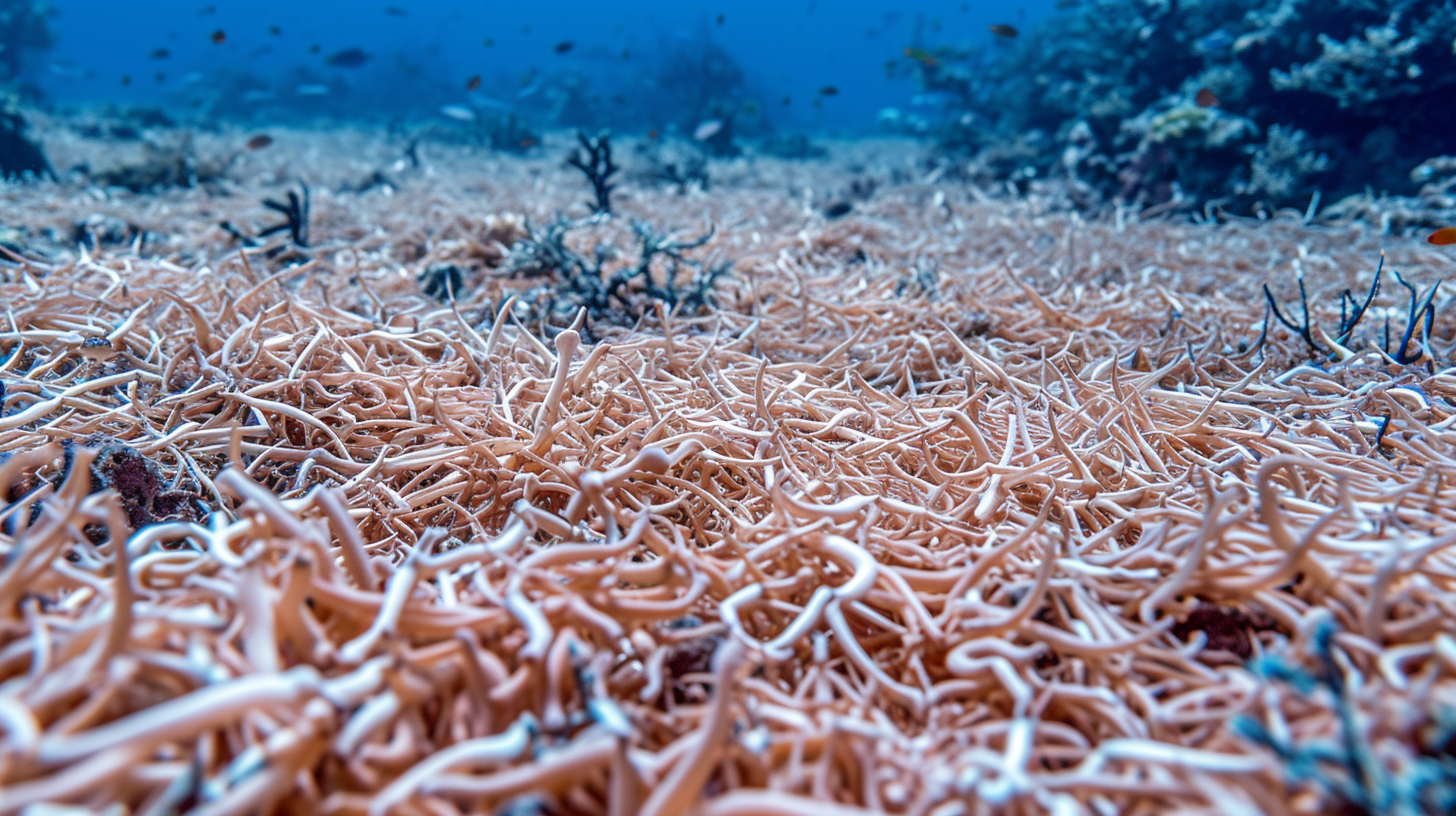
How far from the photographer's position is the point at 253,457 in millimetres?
1490

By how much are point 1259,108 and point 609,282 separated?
857 cm

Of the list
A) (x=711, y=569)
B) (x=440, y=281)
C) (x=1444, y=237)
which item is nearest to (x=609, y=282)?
(x=440, y=281)

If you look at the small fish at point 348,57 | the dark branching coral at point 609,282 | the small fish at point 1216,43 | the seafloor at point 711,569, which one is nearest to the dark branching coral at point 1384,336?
the seafloor at point 711,569

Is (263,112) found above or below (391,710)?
above

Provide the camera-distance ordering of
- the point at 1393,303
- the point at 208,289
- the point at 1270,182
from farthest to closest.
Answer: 1. the point at 1270,182
2. the point at 1393,303
3. the point at 208,289

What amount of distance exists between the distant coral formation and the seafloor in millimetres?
5551

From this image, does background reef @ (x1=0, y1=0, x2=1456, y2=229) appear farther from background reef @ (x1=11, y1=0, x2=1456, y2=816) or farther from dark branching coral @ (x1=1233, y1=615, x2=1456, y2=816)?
dark branching coral @ (x1=1233, y1=615, x2=1456, y2=816)

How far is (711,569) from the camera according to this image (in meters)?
1.00

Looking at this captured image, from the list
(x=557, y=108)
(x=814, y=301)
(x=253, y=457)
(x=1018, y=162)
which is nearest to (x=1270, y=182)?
(x=1018, y=162)

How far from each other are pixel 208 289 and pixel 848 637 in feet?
8.75

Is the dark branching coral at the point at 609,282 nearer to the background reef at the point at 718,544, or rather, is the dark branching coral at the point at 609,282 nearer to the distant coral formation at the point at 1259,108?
the background reef at the point at 718,544

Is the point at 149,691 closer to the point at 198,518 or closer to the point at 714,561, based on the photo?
the point at 714,561

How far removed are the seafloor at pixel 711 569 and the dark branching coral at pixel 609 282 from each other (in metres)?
0.44

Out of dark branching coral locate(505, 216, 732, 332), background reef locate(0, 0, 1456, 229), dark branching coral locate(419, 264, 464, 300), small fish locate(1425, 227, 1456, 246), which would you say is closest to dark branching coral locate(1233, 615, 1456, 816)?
dark branching coral locate(505, 216, 732, 332)
